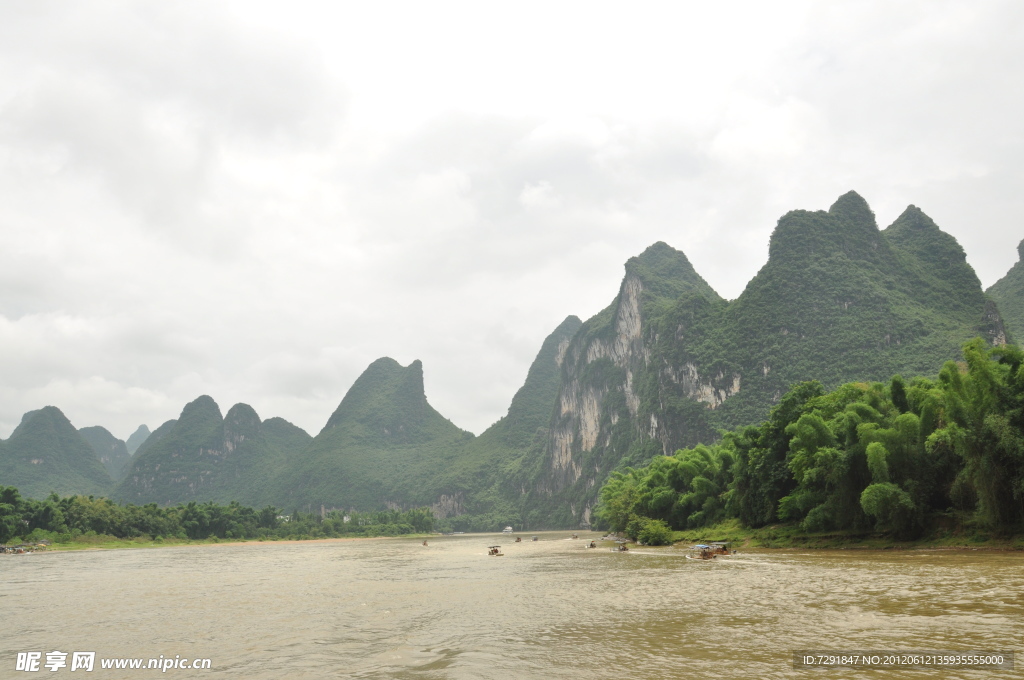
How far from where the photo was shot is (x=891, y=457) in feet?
84.5

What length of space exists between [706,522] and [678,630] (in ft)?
106

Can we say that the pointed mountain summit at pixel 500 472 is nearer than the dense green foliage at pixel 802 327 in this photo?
No

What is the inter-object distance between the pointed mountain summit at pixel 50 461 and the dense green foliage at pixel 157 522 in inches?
3081

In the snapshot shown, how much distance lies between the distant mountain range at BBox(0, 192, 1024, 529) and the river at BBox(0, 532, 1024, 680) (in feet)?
209

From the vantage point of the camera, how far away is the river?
966 cm

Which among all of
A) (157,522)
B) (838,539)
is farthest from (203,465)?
(838,539)

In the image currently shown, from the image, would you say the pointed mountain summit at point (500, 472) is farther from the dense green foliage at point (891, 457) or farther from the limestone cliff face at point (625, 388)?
the dense green foliage at point (891, 457)

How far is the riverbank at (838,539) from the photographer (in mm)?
22031

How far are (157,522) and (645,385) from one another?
3290 inches

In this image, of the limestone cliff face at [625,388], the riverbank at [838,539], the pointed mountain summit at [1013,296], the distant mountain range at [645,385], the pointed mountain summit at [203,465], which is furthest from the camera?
the pointed mountain summit at [203,465]

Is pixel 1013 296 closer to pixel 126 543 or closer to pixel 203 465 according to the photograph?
pixel 126 543

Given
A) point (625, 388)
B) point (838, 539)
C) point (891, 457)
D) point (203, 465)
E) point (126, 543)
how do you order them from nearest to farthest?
point (891, 457) → point (838, 539) → point (126, 543) → point (625, 388) → point (203, 465)

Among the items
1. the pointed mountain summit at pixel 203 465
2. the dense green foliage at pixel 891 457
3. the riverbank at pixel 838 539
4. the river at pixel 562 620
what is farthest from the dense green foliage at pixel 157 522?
the pointed mountain summit at pixel 203 465

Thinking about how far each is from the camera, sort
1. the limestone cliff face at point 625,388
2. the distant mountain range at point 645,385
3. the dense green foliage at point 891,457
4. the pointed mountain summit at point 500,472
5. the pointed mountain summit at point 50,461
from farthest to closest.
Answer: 1. the pointed mountain summit at point 500,472
2. the pointed mountain summit at point 50,461
3. the limestone cliff face at point 625,388
4. the distant mountain range at point 645,385
5. the dense green foliage at point 891,457
